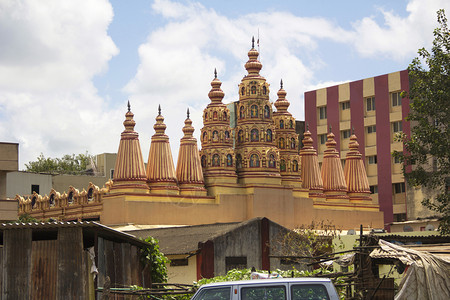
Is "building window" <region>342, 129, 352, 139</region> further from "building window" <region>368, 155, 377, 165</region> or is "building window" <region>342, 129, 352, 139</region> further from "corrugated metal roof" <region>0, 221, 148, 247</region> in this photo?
"corrugated metal roof" <region>0, 221, 148, 247</region>

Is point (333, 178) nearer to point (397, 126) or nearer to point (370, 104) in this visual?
point (397, 126)

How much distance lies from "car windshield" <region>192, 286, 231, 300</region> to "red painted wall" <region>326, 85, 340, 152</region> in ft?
159

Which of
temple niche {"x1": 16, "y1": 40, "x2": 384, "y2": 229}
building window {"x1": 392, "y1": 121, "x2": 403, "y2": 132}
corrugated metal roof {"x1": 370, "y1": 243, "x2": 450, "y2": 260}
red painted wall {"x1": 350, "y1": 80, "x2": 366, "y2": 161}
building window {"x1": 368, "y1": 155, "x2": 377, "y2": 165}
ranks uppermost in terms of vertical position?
red painted wall {"x1": 350, "y1": 80, "x2": 366, "y2": 161}

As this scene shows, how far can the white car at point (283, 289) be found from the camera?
40.1ft

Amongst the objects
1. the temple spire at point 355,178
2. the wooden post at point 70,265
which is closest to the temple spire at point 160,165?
the temple spire at point 355,178

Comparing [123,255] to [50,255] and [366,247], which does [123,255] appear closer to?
[50,255]

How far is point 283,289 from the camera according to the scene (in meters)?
12.3

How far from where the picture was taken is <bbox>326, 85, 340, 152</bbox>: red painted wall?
60625mm

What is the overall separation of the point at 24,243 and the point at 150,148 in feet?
79.4

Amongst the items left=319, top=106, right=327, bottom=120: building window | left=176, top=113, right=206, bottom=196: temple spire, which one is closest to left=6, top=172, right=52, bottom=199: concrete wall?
left=176, top=113, right=206, bottom=196: temple spire

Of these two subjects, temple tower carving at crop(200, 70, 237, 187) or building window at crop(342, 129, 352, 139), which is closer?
temple tower carving at crop(200, 70, 237, 187)

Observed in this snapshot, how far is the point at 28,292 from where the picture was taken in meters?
18.6

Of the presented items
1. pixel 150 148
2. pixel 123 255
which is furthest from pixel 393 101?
pixel 123 255

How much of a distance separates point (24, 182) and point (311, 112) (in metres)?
22.5
